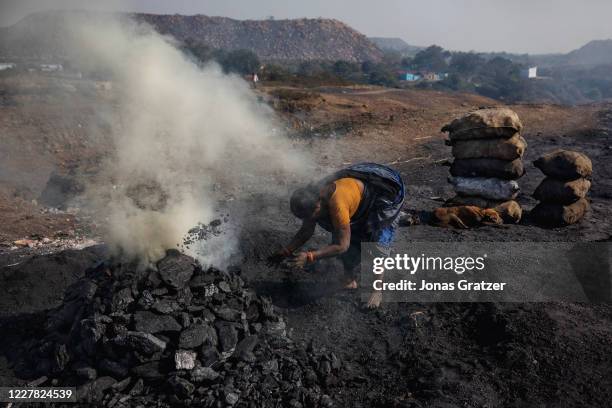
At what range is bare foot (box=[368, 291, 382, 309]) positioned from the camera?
4.71m

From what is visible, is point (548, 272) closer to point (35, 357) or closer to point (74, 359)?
point (74, 359)

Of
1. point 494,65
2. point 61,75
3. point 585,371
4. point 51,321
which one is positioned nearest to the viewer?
point 585,371

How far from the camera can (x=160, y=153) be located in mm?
9680

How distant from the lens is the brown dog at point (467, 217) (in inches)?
275

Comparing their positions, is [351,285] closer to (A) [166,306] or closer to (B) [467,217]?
(A) [166,306]

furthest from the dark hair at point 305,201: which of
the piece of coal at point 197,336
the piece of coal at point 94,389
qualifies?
the piece of coal at point 94,389

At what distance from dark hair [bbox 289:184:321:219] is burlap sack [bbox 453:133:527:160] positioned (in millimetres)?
3890

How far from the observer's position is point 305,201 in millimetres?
4488

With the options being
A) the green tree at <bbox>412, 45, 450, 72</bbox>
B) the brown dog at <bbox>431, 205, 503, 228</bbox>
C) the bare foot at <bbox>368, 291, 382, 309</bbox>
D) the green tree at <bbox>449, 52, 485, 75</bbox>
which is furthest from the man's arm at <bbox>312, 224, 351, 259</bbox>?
the green tree at <bbox>412, 45, 450, 72</bbox>

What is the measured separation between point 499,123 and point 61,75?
16.0 metres

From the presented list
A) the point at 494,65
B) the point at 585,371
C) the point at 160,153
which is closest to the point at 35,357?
the point at 585,371

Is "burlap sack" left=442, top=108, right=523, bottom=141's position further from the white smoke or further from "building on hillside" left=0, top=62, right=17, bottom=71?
"building on hillside" left=0, top=62, right=17, bottom=71

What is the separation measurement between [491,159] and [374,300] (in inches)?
150

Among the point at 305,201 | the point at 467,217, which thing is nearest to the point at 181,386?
the point at 305,201
